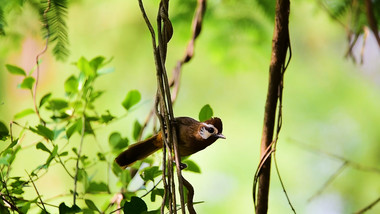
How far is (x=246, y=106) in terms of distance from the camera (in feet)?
15.1

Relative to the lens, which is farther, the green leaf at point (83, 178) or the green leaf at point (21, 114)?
the green leaf at point (21, 114)

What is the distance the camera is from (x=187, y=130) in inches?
51.9

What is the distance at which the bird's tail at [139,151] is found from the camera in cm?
142

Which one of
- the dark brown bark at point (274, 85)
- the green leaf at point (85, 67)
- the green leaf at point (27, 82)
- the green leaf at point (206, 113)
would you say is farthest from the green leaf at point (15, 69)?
the dark brown bark at point (274, 85)

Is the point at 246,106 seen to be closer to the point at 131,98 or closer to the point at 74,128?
the point at 131,98

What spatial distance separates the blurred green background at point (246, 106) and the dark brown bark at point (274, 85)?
8.02 ft

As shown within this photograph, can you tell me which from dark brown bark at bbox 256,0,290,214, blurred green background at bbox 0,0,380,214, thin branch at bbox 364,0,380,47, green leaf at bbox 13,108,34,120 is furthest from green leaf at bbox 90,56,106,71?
blurred green background at bbox 0,0,380,214

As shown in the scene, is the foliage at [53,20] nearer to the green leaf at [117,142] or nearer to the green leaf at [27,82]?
the green leaf at [27,82]

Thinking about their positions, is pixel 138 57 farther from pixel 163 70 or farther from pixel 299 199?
pixel 163 70

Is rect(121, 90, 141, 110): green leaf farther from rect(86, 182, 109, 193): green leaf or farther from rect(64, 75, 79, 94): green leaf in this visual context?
rect(86, 182, 109, 193): green leaf

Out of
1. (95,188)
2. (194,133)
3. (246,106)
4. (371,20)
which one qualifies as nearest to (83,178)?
(95,188)

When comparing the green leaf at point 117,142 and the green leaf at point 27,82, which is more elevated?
the green leaf at point 27,82

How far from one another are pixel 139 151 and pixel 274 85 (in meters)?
0.43

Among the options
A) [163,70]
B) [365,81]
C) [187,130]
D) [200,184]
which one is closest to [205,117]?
[187,130]
